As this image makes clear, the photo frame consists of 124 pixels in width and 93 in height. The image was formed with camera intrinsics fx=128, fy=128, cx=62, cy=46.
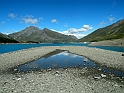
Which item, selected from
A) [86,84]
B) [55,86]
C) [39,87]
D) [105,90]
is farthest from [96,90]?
[39,87]

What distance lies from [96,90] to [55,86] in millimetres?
4508

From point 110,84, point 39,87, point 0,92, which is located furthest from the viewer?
point 110,84

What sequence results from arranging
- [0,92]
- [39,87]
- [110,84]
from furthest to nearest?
[110,84], [39,87], [0,92]

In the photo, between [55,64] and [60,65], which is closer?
[60,65]

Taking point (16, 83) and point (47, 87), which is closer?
point (47, 87)

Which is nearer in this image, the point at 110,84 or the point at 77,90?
the point at 77,90

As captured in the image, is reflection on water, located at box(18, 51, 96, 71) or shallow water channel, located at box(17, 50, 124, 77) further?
reflection on water, located at box(18, 51, 96, 71)

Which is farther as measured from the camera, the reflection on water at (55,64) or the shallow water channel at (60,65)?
the reflection on water at (55,64)

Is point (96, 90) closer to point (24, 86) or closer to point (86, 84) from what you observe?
point (86, 84)

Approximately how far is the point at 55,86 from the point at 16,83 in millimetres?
4891

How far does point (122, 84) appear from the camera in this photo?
15273mm

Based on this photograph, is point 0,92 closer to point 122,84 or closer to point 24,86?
point 24,86

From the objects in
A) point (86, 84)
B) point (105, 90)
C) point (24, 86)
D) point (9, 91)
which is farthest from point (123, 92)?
point (9, 91)

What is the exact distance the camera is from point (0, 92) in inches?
501
